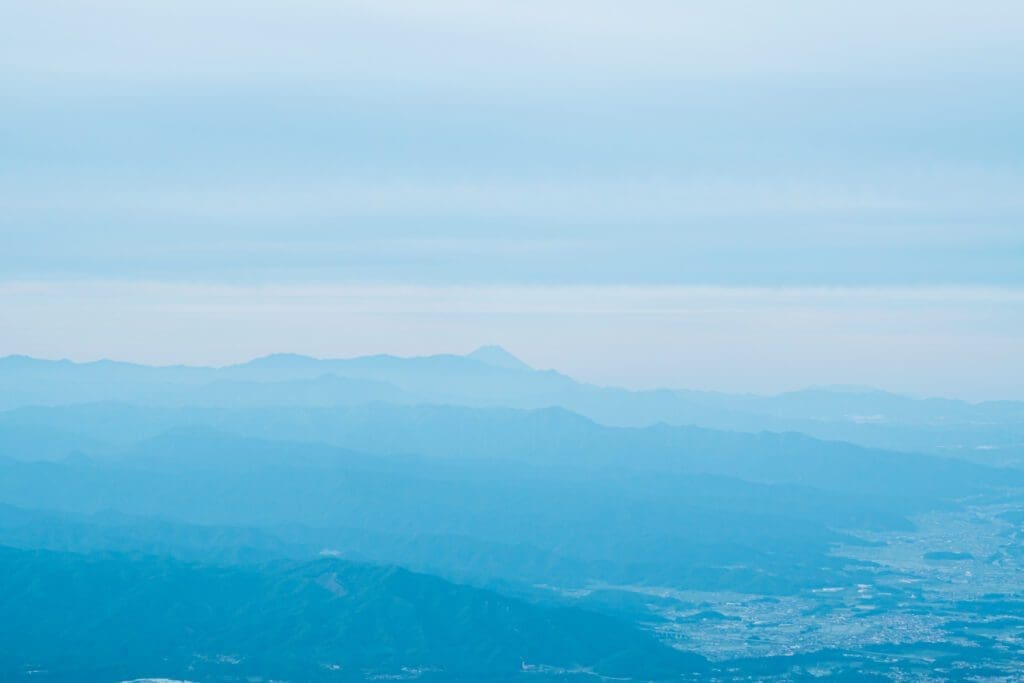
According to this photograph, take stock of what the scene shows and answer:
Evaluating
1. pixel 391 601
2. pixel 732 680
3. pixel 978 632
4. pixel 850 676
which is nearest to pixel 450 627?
pixel 391 601

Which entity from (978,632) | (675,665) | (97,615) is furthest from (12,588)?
(978,632)

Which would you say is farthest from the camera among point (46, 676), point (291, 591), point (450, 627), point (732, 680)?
point (291, 591)

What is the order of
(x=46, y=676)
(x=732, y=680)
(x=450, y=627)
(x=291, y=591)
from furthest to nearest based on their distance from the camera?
(x=291, y=591)
(x=450, y=627)
(x=732, y=680)
(x=46, y=676)

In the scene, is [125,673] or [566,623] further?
[566,623]

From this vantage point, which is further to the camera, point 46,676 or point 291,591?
point 291,591

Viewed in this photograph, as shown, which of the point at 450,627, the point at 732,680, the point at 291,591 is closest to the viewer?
the point at 732,680

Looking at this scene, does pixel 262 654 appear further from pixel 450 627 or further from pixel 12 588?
pixel 12 588

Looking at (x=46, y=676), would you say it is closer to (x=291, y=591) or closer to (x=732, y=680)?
(x=291, y=591)

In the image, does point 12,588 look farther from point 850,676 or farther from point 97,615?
point 850,676

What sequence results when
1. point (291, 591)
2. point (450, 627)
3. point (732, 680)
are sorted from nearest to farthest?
point (732, 680), point (450, 627), point (291, 591)
